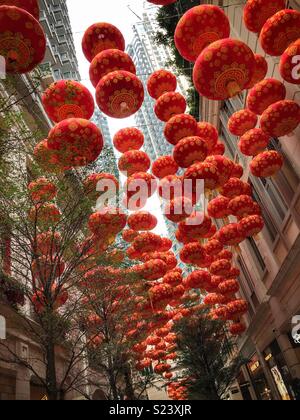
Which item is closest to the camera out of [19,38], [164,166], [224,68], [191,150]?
[19,38]

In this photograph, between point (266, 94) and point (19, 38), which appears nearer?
point (19, 38)

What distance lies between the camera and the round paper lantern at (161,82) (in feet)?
21.4

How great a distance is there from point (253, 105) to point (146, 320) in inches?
392

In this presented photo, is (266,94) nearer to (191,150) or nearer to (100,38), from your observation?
(191,150)

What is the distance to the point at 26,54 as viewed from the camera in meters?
3.84

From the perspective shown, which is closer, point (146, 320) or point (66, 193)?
point (66, 193)

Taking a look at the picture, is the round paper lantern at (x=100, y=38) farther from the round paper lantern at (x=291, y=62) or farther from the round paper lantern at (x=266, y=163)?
the round paper lantern at (x=266, y=163)

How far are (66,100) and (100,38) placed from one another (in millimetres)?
1289

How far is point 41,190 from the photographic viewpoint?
21.4 feet

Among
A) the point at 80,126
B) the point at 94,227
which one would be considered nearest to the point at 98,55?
the point at 80,126

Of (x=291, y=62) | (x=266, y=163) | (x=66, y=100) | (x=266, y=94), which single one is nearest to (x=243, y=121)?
(x=266, y=163)

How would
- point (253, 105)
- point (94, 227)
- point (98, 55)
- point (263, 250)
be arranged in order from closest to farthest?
point (98, 55)
point (253, 105)
point (94, 227)
point (263, 250)

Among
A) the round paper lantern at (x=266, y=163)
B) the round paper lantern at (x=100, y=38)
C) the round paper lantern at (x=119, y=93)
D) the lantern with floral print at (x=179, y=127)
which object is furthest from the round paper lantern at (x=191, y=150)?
the round paper lantern at (x=100, y=38)
